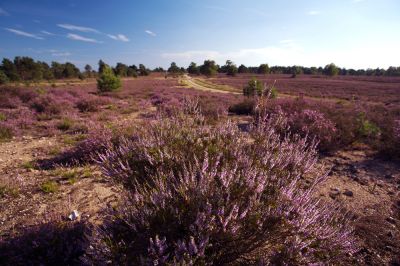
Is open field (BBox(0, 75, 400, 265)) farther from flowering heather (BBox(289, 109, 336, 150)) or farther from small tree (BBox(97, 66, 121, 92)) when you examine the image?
small tree (BBox(97, 66, 121, 92))

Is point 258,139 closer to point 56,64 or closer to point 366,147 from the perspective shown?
point 366,147

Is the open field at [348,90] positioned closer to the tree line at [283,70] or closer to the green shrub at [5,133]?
the green shrub at [5,133]

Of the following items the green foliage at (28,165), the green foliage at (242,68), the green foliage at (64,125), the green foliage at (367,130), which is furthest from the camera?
the green foliage at (242,68)

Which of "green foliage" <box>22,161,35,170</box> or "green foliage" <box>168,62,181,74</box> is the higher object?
"green foliage" <box>168,62,181,74</box>

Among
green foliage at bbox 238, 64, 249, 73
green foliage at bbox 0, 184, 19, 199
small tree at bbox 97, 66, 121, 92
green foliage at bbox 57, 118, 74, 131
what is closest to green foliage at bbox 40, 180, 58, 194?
green foliage at bbox 0, 184, 19, 199

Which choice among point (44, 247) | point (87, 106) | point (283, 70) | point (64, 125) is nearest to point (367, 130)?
point (44, 247)

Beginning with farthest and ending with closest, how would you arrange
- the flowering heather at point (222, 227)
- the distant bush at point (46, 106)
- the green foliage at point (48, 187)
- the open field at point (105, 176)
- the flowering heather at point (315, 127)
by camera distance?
1. the distant bush at point (46, 106)
2. the flowering heather at point (315, 127)
3. the green foliage at point (48, 187)
4. the open field at point (105, 176)
5. the flowering heather at point (222, 227)

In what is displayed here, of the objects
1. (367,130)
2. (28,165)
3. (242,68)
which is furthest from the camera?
(242,68)

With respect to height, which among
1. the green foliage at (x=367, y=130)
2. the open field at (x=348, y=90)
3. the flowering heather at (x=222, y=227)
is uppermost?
the flowering heather at (x=222, y=227)

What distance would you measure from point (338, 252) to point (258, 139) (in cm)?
167

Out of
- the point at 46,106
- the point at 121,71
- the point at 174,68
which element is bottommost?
the point at 46,106

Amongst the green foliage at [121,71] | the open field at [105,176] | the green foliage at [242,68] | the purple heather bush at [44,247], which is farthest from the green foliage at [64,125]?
the green foliage at [242,68]

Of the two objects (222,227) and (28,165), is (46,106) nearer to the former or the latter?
(28,165)

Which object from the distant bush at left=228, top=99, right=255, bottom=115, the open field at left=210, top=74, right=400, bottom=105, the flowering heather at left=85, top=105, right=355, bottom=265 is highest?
the flowering heather at left=85, top=105, right=355, bottom=265
